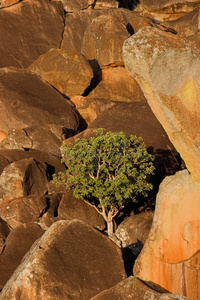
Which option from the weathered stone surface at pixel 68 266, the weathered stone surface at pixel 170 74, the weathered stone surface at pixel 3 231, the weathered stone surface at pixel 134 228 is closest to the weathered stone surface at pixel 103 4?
the weathered stone surface at pixel 134 228

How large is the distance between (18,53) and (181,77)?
31.7 meters

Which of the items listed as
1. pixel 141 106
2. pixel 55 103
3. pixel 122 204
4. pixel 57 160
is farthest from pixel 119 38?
pixel 122 204

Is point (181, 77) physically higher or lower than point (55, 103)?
higher

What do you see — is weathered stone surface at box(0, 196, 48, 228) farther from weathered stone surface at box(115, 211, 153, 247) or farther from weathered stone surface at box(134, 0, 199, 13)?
weathered stone surface at box(134, 0, 199, 13)

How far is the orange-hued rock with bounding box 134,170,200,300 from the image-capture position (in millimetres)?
11156

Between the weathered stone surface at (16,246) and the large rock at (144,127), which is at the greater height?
the weathered stone surface at (16,246)

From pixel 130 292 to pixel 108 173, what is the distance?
10.8 metres

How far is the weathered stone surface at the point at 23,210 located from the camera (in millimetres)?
21750

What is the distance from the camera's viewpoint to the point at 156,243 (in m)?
11.5

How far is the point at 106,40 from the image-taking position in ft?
123

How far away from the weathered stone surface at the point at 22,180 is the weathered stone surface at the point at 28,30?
16.4 metres

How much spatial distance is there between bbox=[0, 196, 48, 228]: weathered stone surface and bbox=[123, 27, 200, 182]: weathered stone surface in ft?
40.0

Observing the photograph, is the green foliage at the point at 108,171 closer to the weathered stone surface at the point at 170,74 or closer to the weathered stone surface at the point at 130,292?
the weathered stone surface at the point at 130,292

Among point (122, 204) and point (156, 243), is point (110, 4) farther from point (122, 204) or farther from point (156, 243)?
point (156, 243)
